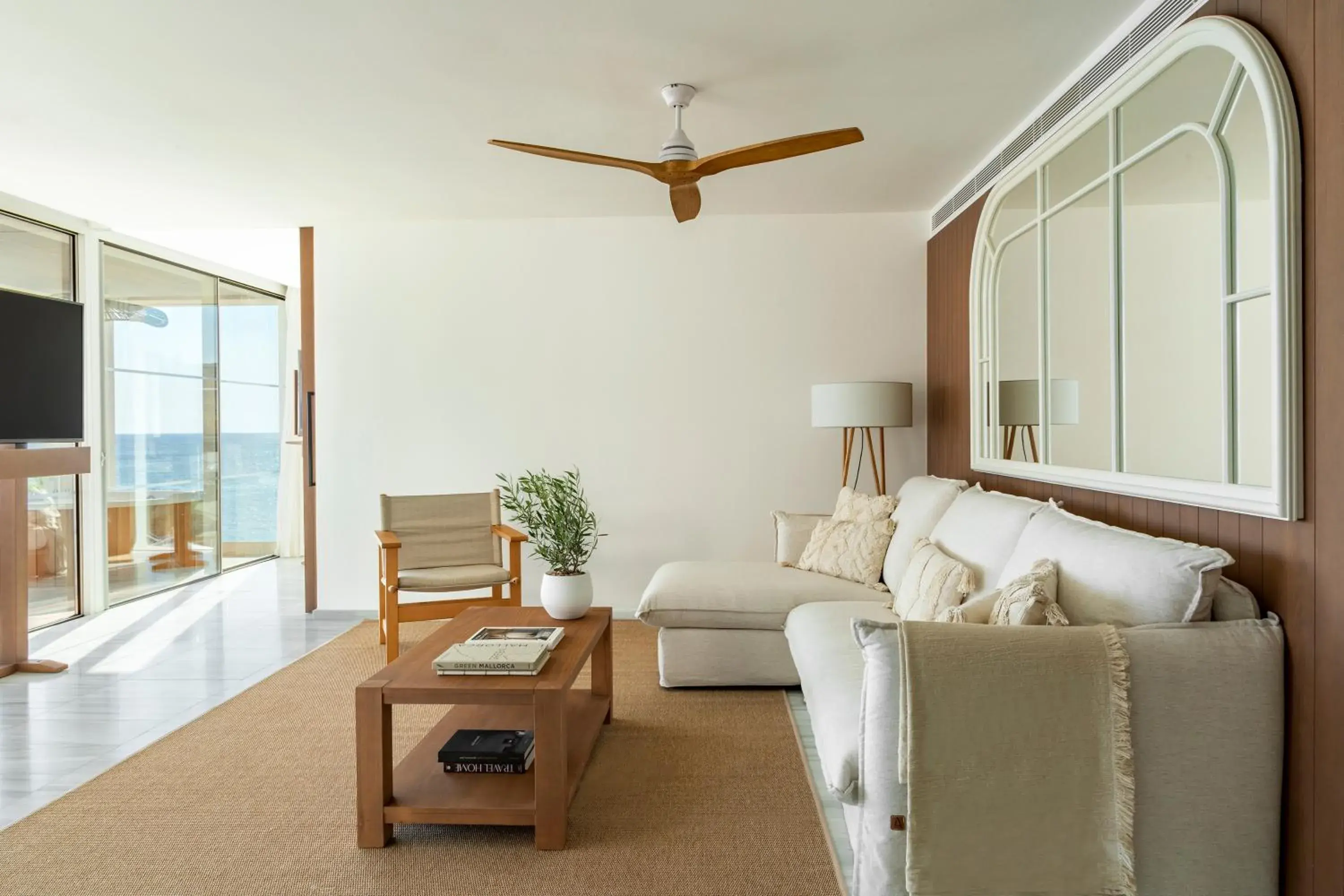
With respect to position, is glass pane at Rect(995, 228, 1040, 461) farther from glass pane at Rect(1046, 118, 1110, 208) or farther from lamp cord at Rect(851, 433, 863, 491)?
lamp cord at Rect(851, 433, 863, 491)

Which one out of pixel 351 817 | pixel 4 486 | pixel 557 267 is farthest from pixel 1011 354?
pixel 4 486

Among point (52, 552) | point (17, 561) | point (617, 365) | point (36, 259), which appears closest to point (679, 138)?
point (617, 365)

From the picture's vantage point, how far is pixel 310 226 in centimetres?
530

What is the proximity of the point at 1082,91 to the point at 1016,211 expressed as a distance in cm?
77

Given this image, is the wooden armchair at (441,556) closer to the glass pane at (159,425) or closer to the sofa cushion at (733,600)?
the sofa cushion at (733,600)

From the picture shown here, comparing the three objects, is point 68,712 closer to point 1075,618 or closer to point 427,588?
point 427,588

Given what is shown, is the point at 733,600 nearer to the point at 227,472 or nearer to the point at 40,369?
the point at 40,369

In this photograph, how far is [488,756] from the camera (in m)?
2.58

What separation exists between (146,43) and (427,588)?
2.61m

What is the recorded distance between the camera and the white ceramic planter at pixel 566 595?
3.19m

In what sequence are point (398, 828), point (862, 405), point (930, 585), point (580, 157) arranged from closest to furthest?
point (398, 828) < point (930, 585) < point (580, 157) < point (862, 405)

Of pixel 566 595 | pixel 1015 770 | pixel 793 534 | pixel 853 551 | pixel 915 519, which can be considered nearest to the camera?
pixel 1015 770

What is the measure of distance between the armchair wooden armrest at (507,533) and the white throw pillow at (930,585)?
211cm

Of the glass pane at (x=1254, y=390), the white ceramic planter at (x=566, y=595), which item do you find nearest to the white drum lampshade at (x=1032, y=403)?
the glass pane at (x=1254, y=390)
